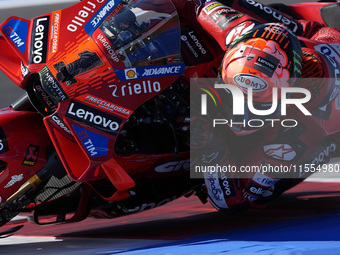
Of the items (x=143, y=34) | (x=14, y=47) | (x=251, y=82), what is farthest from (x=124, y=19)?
(x=251, y=82)

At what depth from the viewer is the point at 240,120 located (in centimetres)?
263

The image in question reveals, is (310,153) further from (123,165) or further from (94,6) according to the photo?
(94,6)

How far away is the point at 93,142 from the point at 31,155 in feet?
1.53

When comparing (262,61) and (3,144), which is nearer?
(262,61)

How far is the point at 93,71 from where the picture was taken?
8.29 feet

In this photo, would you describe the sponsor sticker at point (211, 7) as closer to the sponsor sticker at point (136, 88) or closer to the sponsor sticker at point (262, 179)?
the sponsor sticker at point (136, 88)

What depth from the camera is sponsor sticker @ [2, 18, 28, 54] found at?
260 cm

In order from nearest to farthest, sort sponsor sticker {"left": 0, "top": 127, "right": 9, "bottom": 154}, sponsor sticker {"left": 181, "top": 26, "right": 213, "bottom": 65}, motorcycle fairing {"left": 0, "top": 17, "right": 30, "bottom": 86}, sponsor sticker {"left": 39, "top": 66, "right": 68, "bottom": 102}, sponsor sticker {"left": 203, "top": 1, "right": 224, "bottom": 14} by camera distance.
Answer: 1. sponsor sticker {"left": 39, "top": 66, "right": 68, "bottom": 102}
2. motorcycle fairing {"left": 0, "top": 17, "right": 30, "bottom": 86}
3. sponsor sticker {"left": 0, "top": 127, "right": 9, "bottom": 154}
4. sponsor sticker {"left": 181, "top": 26, "right": 213, "bottom": 65}
5. sponsor sticker {"left": 203, "top": 1, "right": 224, "bottom": 14}

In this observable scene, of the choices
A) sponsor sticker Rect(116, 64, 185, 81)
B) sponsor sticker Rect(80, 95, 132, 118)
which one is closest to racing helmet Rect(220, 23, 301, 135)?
sponsor sticker Rect(116, 64, 185, 81)

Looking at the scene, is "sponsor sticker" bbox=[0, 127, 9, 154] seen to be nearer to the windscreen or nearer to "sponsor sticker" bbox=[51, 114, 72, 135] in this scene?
"sponsor sticker" bbox=[51, 114, 72, 135]

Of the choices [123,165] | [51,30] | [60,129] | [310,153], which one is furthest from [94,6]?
[310,153]

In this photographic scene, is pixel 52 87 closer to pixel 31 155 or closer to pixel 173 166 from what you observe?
pixel 31 155

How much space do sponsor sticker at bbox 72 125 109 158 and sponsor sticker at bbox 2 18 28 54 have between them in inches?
18.0

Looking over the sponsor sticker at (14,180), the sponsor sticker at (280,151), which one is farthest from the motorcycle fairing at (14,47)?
the sponsor sticker at (280,151)
